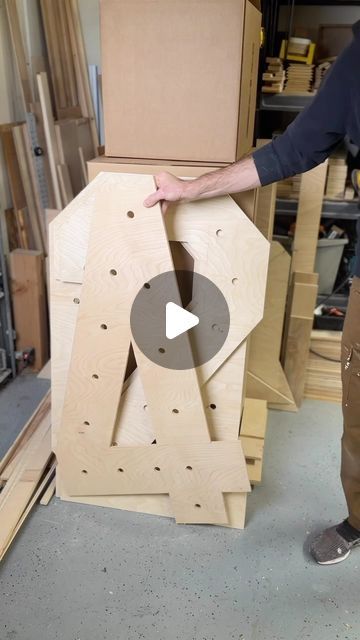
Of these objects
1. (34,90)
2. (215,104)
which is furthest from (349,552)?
(34,90)

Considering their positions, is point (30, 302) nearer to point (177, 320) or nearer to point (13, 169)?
point (13, 169)

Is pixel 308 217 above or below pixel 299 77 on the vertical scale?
below

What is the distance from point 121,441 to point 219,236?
0.79 metres

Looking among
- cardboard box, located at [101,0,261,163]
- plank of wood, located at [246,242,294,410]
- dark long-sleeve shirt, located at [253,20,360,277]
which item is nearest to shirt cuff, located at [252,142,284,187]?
dark long-sleeve shirt, located at [253,20,360,277]

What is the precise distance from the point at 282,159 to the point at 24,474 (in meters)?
1.43

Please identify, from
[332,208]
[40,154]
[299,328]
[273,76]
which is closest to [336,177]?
[332,208]

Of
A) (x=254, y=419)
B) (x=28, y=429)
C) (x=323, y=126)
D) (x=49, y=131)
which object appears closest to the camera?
(x=323, y=126)

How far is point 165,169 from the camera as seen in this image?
60.7 inches

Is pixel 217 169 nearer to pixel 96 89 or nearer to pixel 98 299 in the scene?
pixel 98 299

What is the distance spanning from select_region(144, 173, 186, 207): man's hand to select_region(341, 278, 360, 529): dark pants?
22.9 inches

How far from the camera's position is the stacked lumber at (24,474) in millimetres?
1807

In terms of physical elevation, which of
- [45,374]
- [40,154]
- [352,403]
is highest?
[40,154]

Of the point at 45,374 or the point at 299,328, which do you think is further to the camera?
the point at 45,374
